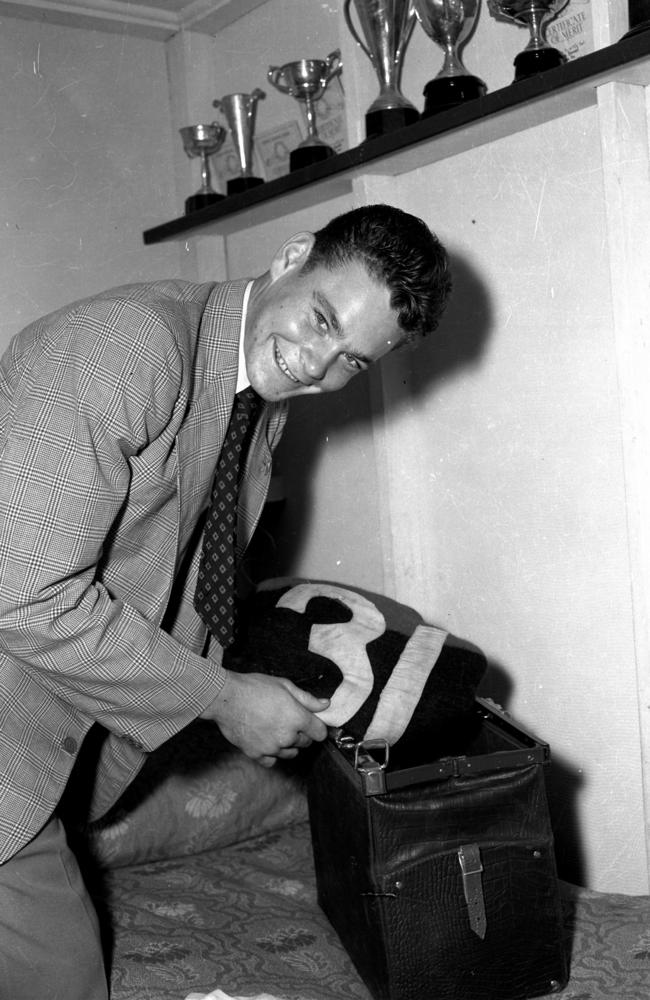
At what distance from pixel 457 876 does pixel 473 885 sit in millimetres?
23

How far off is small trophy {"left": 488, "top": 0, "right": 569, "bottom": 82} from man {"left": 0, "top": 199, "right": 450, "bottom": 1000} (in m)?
0.45

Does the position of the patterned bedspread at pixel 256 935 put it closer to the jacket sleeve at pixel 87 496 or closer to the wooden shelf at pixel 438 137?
the jacket sleeve at pixel 87 496

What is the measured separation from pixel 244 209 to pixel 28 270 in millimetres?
457

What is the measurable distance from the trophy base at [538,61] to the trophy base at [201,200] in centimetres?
85

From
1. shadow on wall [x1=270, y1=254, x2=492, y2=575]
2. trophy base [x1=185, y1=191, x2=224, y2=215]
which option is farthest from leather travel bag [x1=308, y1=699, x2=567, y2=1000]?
trophy base [x1=185, y1=191, x2=224, y2=215]

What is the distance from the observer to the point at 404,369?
2.11 metres

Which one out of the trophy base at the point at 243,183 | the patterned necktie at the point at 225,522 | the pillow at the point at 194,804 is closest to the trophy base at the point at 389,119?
the trophy base at the point at 243,183

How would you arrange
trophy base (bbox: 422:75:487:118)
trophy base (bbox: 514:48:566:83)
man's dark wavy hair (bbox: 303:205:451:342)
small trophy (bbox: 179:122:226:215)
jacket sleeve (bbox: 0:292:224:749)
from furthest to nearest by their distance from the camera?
small trophy (bbox: 179:122:226:215), trophy base (bbox: 422:75:487:118), trophy base (bbox: 514:48:566:83), man's dark wavy hair (bbox: 303:205:451:342), jacket sleeve (bbox: 0:292:224:749)

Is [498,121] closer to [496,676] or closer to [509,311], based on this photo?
[509,311]

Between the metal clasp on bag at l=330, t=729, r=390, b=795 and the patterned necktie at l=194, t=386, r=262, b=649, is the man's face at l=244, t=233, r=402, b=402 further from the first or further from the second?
the metal clasp on bag at l=330, t=729, r=390, b=795

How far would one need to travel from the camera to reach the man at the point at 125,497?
4.12ft

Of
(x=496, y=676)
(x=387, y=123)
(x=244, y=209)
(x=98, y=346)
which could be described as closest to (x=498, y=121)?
(x=387, y=123)

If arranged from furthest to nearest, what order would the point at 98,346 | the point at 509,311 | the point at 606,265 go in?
the point at 509,311, the point at 606,265, the point at 98,346

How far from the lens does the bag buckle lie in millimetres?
1403
